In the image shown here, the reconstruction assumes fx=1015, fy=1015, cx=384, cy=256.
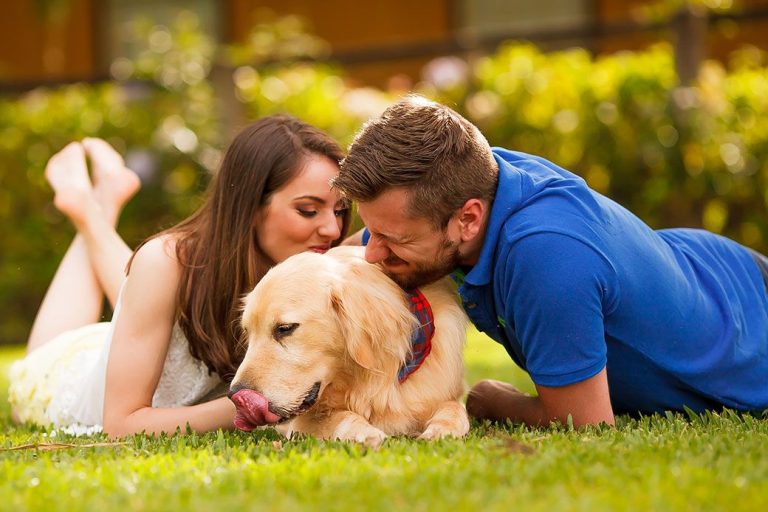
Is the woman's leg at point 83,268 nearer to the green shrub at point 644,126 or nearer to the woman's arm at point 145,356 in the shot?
the woman's arm at point 145,356

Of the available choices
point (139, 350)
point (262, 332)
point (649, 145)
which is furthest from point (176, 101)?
point (262, 332)

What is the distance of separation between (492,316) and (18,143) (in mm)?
7429

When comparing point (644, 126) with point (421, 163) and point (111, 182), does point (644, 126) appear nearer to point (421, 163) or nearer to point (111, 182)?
point (111, 182)

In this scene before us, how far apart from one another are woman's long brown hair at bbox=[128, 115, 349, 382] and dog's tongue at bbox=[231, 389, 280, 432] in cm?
82

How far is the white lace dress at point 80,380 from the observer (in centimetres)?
493

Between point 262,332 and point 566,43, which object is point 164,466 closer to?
point 262,332

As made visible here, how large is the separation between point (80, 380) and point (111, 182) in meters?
1.47

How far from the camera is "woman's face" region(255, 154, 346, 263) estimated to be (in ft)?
15.0

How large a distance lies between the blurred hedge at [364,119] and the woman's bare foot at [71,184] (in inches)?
116

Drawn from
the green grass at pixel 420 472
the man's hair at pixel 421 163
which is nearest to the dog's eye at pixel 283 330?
the green grass at pixel 420 472

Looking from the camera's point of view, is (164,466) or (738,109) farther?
(738,109)

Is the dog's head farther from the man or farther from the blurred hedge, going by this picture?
the blurred hedge

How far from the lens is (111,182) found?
20.7 feet

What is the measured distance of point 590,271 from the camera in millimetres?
3699
